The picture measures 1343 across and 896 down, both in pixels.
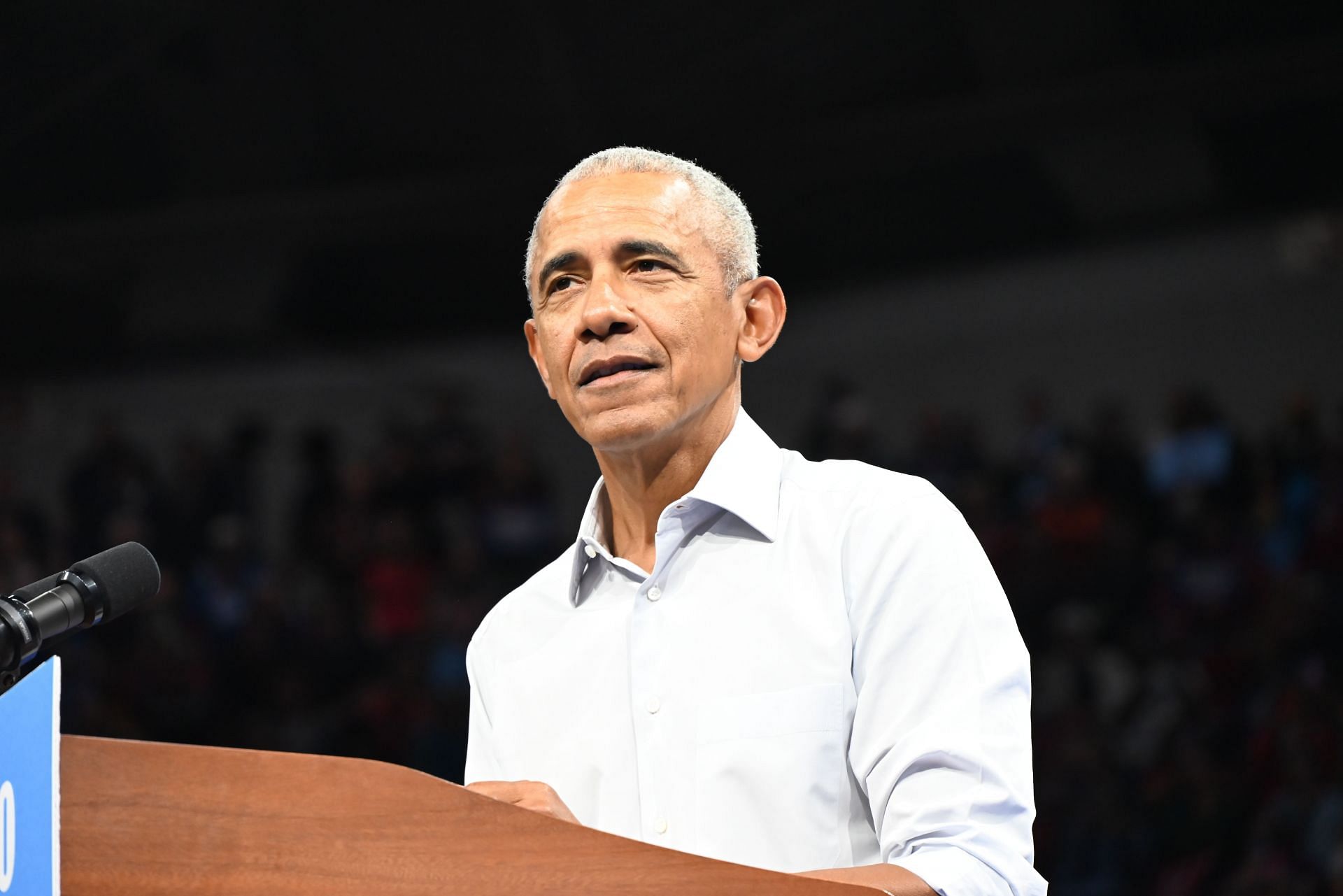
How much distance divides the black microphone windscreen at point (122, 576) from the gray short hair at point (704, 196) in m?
0.55

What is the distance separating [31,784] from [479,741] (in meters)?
0.75

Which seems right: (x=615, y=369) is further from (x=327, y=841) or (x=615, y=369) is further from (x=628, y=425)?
(x=327, y=841)

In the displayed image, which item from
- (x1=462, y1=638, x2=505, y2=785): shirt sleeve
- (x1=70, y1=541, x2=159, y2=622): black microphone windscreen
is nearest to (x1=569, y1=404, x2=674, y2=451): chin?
(x1=462, y1=638, x2=505, y2=785): shirt sleeve

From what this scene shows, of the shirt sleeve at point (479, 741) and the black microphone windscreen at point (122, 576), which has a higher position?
the black microphone windscreen at point (122, 576)

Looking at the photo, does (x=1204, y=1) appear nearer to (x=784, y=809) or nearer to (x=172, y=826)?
(x=784, y=809)

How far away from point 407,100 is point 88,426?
2554mm

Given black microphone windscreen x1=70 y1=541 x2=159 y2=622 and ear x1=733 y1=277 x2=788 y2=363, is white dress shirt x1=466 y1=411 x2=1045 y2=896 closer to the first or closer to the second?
ear x1=733 y1=277 x2=788 y2=363

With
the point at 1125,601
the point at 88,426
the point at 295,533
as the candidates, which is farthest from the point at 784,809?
the point at 88,426

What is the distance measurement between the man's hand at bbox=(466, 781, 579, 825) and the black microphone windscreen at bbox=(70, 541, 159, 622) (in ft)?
1.00

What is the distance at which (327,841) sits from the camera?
851 millimetres

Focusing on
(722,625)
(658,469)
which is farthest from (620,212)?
(722,625)

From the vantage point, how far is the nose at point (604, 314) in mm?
1465

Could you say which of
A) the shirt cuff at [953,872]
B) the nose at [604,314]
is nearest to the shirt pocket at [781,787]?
the shirt cuff at [953,872]

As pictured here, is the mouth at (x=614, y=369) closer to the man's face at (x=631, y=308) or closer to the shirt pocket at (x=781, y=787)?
the man's face at (x=631, y=308)
